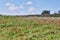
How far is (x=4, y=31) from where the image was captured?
920 cm

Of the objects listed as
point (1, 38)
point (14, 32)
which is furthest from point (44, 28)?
point (1, 38)

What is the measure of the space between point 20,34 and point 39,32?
0.89 meters

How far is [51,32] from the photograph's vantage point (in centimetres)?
838

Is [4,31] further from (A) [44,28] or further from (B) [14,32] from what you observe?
(A) [44,28]

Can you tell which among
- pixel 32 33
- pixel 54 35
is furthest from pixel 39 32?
pixel 54 35

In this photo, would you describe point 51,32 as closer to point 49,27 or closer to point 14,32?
point 49,27

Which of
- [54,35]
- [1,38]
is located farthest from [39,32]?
[1,38]

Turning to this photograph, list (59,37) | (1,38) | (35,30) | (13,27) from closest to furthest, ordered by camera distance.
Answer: (59,37), (1,38), (35,30), (13,27)

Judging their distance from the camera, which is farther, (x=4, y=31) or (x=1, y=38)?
(x=4, y=31)

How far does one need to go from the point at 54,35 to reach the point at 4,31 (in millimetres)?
2684

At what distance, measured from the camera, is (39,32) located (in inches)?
335

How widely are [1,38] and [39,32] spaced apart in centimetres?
177

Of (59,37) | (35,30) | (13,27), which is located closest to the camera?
(59,37)

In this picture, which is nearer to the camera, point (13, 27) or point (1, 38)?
point (1, 38)
